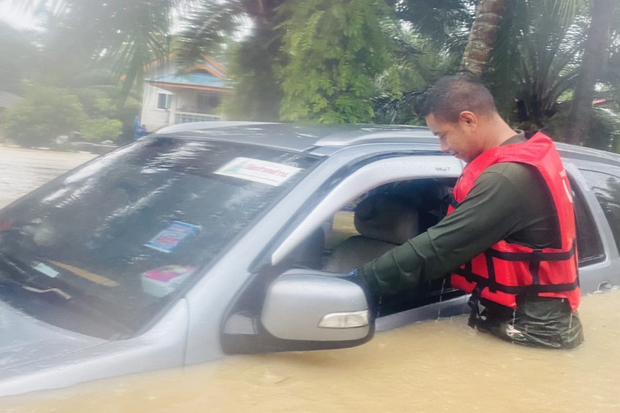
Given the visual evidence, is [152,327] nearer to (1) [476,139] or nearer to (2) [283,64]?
(1) [476,139]

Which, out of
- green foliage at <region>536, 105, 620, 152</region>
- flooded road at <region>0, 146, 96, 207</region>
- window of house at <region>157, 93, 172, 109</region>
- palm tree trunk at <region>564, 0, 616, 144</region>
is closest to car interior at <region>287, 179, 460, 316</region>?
flooded road at <region>0, 146, 96, 207</region>

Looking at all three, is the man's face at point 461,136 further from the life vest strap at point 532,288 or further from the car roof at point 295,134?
the life vest strap at point 532,288

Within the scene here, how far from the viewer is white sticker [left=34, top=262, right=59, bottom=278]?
2199 mm

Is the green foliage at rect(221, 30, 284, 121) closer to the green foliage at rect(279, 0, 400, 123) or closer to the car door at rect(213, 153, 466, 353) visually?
the green foliage at rect(279, 0, 400, 123)

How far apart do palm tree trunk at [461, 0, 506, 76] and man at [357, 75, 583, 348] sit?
5333 millimetres

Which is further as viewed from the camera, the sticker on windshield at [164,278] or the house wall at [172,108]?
the house wall at [172,108]

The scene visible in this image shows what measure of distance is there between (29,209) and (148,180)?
53 centimetres

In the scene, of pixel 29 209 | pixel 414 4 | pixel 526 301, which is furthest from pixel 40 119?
pixel 526 301

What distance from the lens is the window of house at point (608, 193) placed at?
10.8ft

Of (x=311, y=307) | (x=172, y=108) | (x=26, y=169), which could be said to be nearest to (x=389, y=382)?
Answer: (x=311, y=307)

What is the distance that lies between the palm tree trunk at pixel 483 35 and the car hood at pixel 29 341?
6.50m

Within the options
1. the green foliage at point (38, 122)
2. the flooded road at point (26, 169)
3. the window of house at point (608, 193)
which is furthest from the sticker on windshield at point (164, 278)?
the green foliage at point (38, 122)

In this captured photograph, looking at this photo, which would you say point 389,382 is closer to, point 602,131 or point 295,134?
point 295,134

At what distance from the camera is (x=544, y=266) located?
7.68 ft
